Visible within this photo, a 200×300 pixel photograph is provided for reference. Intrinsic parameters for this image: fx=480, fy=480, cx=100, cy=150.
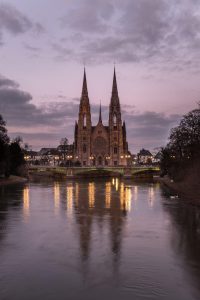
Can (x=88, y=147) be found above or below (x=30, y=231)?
above

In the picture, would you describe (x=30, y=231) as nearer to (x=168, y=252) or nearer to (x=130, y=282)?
(x=168, y=252)

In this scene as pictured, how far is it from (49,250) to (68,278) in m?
4.85

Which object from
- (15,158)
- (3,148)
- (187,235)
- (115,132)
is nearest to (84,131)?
(115,132)

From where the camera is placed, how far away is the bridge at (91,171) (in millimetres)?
140250

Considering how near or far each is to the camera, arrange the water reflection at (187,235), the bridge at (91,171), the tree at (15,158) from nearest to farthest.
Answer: the water reflection at (187,235) → the tree at (15,158) → the bridge at (91,171)

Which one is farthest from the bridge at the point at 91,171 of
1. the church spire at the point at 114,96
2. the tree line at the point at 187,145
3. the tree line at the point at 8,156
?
the tree line at the point at 187,145

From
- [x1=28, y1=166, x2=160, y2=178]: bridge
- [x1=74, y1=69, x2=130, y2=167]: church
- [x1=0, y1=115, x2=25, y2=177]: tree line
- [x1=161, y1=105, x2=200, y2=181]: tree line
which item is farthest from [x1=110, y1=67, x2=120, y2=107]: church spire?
[x1=161, y1=105, x2=200, y2=181]: tree line

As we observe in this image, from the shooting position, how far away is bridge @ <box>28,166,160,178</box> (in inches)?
5522

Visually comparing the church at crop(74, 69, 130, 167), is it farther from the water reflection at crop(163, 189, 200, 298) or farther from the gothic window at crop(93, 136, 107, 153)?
the water reflection at crop(163, 189, 200, 298)

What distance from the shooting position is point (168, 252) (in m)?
20.7

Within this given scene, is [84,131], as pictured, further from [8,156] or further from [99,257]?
[99,257]

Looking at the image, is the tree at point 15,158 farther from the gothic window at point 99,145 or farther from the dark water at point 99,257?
the gothic window at point 99,145

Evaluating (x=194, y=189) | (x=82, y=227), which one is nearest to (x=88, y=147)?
(x=194, y=189)

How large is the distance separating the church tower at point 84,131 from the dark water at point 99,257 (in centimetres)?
14926
